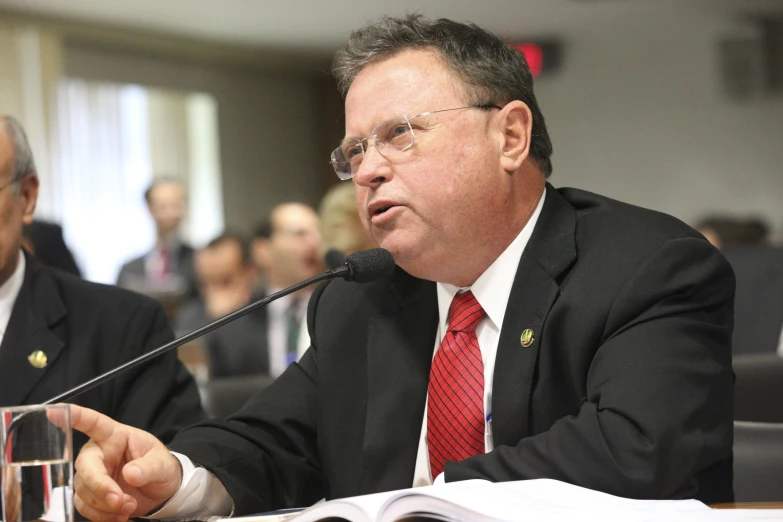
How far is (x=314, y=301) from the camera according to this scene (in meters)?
1.91

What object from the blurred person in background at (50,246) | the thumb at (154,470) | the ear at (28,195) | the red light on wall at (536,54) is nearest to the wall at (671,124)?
the red light on wall at (536,54)

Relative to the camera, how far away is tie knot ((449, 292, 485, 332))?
1.64 meters

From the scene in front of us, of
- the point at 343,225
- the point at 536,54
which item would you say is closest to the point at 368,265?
the point at 343,225

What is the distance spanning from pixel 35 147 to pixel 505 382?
7.99 meters

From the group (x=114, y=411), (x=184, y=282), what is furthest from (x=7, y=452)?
(x=184, y=282)

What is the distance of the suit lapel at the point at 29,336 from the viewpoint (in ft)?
6.47

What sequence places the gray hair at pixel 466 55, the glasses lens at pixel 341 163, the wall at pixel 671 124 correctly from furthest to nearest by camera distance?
the wall at pixel 671 124, the glasses lens at pixel 341 163, the gray hair at pixel 466 55

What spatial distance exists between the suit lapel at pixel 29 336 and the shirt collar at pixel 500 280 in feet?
2.75

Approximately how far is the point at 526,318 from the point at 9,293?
1.12 m

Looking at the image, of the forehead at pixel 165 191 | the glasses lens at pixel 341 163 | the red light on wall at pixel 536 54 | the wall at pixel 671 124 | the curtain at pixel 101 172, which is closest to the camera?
the glasses lens at pixel 341 163

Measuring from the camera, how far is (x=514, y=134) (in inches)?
66.4

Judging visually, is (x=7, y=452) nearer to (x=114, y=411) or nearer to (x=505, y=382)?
(x=505, y=382)

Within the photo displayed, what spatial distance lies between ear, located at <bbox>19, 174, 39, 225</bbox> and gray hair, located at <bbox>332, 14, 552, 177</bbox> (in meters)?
0.76

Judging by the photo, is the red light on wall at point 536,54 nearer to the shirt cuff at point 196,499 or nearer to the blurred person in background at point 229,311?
the blurred person in background at point 229,311
